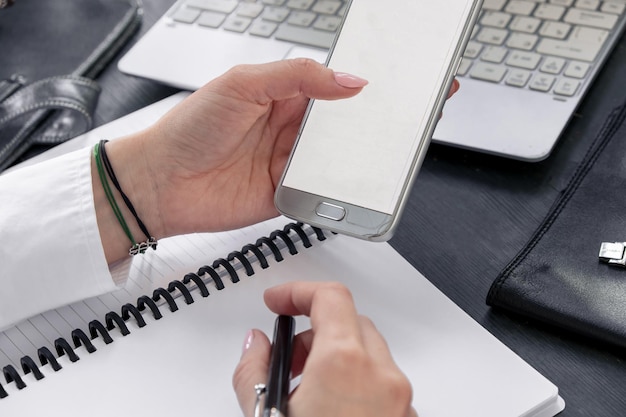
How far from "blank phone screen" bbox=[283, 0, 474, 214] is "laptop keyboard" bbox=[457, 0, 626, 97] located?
0.48 feet

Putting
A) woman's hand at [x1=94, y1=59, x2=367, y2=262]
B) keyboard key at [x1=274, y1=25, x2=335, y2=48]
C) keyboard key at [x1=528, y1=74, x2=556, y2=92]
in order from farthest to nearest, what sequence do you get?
keyboard key at [x1=274, y1=25, x2=335, y2=48] → keyboard key at [x1=528, y1=74, x2=556, y2=92] → woman's hand at [x1=94, y1=59, x2=367, y2=262]

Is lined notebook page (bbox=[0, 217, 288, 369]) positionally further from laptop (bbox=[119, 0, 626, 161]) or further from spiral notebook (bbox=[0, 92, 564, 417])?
laptop (bbox=[119, 0, 626, 161])

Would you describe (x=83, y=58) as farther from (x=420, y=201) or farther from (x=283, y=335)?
(x=283, y=335)

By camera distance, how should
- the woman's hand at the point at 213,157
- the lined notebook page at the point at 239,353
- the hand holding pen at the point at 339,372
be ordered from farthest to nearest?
the woman's hand at the point at 213,157 < the lined notebook page at the point at 239,353 < the hand holding pen at the point at 339,372

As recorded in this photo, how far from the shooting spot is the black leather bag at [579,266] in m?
0.60

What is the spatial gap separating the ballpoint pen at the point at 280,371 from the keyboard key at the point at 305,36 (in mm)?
419

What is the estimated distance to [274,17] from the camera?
2.99ft

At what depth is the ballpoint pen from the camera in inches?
18.1

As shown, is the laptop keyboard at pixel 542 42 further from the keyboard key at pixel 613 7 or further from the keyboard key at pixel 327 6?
the keyboard key at pixel 327 6

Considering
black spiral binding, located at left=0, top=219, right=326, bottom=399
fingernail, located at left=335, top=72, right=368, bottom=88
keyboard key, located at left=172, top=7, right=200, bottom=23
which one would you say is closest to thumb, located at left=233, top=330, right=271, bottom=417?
black spiral binding, located at left=0, top=219, right=326, bottom=399

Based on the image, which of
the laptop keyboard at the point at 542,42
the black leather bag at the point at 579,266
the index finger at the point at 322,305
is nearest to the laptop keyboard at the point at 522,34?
the laptop keyboard at the point at 542,42

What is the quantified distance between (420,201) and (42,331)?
34 centimetres

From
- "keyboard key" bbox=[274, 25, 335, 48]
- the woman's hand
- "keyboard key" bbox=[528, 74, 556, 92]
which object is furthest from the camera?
"keyboard key" bbox=[274, 25, 335, 48]

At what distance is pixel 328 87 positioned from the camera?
0.64m
